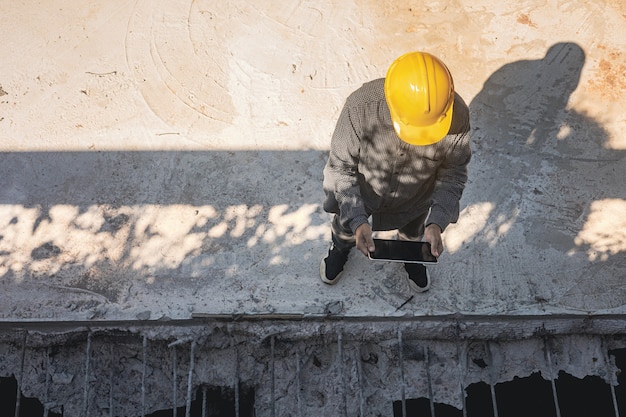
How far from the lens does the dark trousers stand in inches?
150

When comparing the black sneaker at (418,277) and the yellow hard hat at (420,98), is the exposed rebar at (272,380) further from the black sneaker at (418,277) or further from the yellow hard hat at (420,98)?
the yellow hard hat at (420,98)

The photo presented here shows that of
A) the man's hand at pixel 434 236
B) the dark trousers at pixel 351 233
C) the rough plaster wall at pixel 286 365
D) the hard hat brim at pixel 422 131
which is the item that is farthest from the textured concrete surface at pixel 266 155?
the hard hat brim at pixel 422 131

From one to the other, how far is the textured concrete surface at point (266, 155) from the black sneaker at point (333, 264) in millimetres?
107

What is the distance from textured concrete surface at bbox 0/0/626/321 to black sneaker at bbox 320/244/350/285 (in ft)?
0.35

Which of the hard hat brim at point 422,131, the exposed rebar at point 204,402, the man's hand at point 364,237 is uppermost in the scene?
the hard hat brim at point 422,131

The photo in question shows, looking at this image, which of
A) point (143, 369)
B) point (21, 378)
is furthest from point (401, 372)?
point (21, 378)

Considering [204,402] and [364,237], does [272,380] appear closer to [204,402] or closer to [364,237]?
[204,402]

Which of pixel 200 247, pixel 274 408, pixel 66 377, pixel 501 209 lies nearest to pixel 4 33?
pixel 200 247

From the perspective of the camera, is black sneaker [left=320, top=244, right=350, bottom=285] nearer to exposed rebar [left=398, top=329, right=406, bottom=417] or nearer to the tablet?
the tablet

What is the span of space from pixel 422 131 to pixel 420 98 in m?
0.18

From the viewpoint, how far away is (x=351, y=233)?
3.76 meters

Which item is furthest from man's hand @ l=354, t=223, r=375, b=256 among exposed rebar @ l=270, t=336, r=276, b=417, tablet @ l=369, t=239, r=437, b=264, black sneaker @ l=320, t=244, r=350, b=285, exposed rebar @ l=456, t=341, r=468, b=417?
exposed rebar @ l=456, t=341, r=468, b=417

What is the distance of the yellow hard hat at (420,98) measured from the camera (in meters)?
2.90

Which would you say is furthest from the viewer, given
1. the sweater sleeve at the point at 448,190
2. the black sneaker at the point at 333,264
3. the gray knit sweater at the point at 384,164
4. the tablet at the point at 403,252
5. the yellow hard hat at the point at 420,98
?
the black sneaker at the point at 333,264
